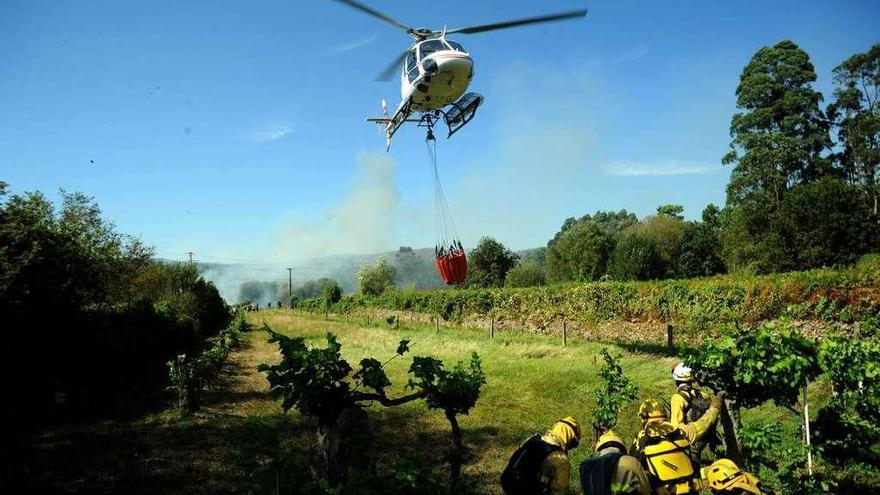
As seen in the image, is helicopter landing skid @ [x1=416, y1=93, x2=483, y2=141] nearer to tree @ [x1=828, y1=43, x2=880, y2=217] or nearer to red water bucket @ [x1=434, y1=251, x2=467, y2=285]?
red water bucket @ [x1=434, y1=251, x2=467, y2=285]

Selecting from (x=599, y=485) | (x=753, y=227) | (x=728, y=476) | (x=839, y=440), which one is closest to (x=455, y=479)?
(x=599, y=485)

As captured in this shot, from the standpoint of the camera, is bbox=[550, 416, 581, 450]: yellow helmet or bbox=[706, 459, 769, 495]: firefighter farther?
bbox=[550, 416, 581, 450]: yellow helmet

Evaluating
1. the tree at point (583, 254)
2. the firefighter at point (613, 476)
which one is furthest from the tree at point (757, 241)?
the firefighter at point (613, 476)

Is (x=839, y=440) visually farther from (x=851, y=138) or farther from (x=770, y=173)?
(x=851, y=138)

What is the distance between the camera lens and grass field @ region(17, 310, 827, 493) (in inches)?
299

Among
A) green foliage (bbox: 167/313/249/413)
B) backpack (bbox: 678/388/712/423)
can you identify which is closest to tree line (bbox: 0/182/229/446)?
green foliage (bbox: 167/313/249/413)

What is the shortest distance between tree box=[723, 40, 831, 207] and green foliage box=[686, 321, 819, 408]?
3859cm

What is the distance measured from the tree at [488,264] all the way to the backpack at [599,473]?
63.5 m

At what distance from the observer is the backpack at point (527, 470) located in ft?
13.0

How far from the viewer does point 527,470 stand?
4023 millimetres

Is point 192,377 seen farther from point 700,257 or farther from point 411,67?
point 700,257

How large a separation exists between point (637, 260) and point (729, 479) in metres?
41.6

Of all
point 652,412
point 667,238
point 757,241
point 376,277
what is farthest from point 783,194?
point 376,277

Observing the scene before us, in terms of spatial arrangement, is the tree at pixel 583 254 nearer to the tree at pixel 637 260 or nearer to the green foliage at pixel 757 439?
the tree at pixel 637 260
